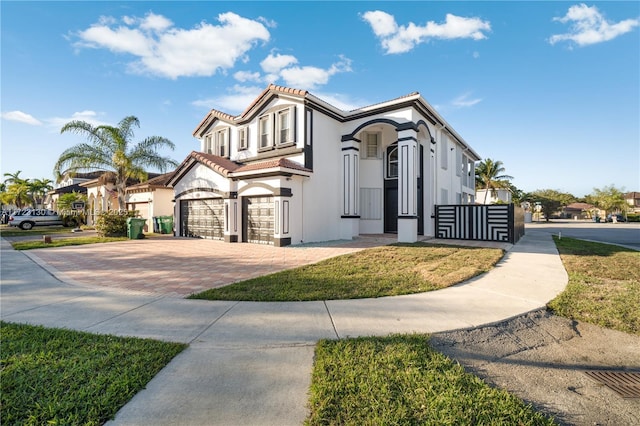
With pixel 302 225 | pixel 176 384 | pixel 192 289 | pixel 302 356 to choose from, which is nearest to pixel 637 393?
pixel 302 356

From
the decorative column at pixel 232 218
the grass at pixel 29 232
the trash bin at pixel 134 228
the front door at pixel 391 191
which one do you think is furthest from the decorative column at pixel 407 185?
the grass at pixel 29 232

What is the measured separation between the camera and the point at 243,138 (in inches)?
696

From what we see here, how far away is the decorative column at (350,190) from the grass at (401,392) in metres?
12.2

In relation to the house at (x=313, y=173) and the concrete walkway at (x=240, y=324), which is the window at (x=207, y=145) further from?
the concrete walkway at (x=240, y=324)

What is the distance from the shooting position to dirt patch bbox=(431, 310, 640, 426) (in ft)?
8.18

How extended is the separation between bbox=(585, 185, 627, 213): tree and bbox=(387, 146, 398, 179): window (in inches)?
2367

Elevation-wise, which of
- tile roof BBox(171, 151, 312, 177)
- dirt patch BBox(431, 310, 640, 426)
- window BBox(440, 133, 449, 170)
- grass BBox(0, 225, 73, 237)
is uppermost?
window BBox(440, 133, 449, 170)

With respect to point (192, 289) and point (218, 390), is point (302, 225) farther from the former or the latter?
point (218, 390)

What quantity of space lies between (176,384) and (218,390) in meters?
0.44

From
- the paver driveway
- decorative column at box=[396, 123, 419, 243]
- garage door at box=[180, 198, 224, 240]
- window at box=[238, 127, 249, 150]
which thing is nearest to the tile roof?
window at box=[238, 127, 249, 150]

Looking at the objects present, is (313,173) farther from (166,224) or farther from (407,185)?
(166,224)

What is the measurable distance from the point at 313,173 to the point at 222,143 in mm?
8421

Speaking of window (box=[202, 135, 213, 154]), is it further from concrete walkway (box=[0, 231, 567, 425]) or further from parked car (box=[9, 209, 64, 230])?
parked car (box=[9, 209, 64, 230])

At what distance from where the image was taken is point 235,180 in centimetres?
1517
